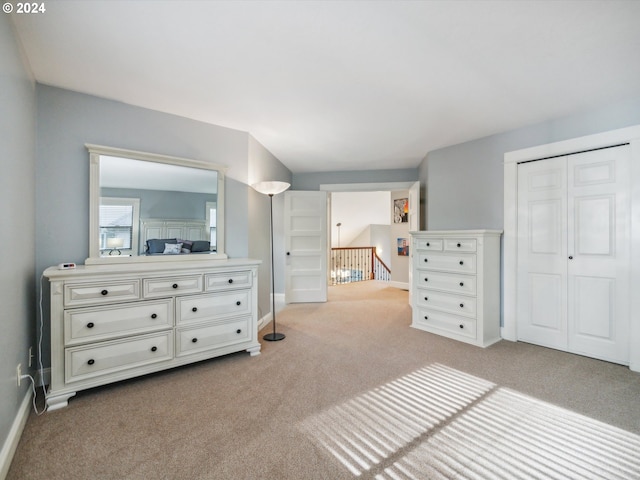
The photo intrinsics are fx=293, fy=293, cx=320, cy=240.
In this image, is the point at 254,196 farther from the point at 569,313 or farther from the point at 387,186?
the point at 569,313

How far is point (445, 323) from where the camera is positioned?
335cm

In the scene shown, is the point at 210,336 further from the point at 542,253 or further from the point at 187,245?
the point at 542,253

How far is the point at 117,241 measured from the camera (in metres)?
2.54

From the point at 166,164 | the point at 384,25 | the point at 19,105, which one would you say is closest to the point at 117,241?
the point at 166,164

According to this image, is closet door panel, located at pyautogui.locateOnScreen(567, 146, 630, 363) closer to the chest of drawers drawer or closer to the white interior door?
the chest of drawers drawer

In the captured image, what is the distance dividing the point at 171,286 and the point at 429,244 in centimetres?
280

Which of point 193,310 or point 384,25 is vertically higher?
point 384,25

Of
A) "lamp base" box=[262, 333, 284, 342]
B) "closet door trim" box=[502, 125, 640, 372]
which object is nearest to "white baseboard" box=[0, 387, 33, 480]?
"lamp base" box=[262, 333, 284, 342]

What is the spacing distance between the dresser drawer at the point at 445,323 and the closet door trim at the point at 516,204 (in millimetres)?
492

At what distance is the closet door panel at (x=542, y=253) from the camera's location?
293 cm

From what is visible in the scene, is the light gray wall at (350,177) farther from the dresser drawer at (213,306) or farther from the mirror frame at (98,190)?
the dresser drawer at (213,306)

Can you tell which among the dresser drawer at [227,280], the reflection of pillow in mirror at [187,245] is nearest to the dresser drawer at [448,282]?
the dresser drawer at [227,280]

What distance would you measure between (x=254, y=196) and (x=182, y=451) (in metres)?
2.61

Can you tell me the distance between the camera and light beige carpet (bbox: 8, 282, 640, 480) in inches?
56.4
